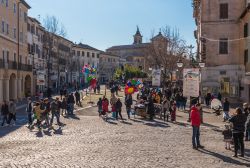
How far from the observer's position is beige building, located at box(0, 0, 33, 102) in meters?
41.9

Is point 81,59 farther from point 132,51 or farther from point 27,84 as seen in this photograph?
point 27,84

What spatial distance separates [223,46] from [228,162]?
30.8 metres

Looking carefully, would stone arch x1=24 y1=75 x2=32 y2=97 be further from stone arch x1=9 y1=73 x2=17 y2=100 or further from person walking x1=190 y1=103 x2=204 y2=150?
person walking x1=190 y1=103 x2=204 y2=150

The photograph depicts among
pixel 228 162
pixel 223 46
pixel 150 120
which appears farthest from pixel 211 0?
pixel 228 162

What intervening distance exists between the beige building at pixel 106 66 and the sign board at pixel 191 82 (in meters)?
107

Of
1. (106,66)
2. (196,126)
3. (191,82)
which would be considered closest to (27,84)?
(191,82)

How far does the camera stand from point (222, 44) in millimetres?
42906

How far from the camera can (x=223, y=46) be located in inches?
1688

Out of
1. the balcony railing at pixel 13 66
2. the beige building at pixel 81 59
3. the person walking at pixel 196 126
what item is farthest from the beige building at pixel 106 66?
the person walking at pixel 196 126

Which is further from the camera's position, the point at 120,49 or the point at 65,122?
the point at 120,49

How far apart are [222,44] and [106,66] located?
93449 millimetres

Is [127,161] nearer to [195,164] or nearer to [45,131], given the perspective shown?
[195,164]

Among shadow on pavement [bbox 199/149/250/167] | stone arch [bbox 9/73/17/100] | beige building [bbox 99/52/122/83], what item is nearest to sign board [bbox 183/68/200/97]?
shadow on pavement [bbox 199/149/250/167]

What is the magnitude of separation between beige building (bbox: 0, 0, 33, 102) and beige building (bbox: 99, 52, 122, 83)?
76.7 m
